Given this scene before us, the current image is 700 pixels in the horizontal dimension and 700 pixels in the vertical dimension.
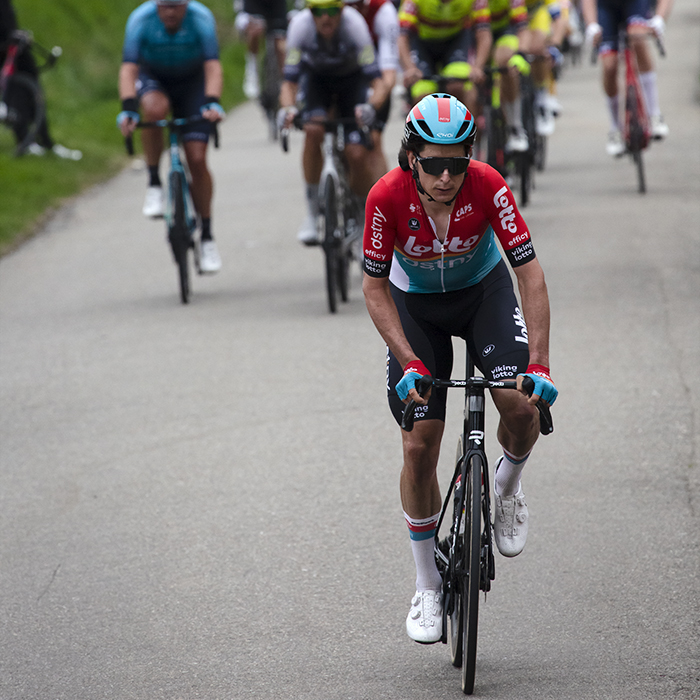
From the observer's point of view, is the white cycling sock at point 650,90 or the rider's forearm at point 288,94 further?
the white cycling sock at point 650,90

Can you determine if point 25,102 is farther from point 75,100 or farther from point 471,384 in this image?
point 471,384

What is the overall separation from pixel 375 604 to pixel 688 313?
15.4 ft

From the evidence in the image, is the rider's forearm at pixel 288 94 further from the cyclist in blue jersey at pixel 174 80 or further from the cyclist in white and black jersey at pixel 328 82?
the cyclist in blue jersey at pixel 174 80

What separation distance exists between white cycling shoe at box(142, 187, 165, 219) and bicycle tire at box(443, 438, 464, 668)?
6061 millimetres

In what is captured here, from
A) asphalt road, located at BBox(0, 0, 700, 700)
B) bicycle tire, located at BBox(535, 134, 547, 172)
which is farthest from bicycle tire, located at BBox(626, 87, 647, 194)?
bicycle tire, located at BBox(535, 134, 547, 172)

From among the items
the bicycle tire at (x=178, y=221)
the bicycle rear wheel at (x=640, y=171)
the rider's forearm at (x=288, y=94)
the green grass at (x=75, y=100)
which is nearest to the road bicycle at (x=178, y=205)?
the bicycle tire at (x=178, y=221)

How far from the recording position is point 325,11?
30.8 ft

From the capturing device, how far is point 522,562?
5281 millimetres

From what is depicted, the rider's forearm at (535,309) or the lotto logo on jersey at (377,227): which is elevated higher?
the lotto logo on jersey at (377,227)

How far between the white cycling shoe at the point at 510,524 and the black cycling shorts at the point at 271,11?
1517cm

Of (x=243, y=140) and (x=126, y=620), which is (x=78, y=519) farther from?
(x=243, y=140)

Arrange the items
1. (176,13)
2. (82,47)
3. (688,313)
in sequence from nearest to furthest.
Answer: (688,313)
(176,13)
(82,47)

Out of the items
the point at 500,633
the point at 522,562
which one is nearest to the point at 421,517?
the point at 500,633

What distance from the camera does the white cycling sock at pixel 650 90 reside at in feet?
40.7
